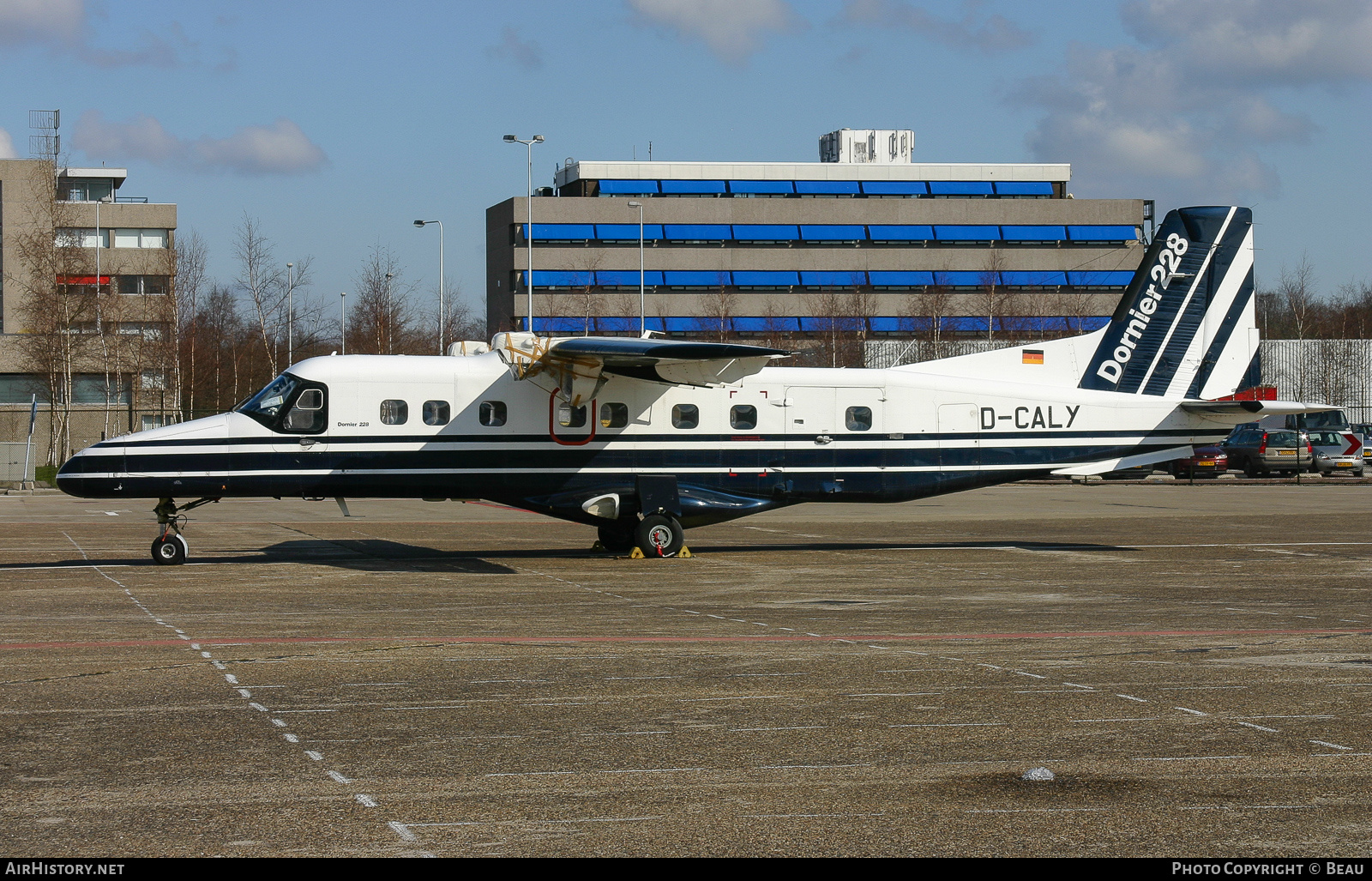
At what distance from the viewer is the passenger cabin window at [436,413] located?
20.9 meters

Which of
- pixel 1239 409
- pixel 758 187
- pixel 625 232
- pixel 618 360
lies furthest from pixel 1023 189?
pixel 618 360

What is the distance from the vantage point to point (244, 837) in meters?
6.46

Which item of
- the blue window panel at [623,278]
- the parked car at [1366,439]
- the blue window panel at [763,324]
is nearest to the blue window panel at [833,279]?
the blue window panel at [763,324]

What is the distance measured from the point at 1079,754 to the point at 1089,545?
55.7 ft

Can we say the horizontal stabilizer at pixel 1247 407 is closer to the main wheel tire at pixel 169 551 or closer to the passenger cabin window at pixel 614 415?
the passenger cabin window at pixel 614 415

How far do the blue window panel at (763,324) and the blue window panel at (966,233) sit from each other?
1422 cm

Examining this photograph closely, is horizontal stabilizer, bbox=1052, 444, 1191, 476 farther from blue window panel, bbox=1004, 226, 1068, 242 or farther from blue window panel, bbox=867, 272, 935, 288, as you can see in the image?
blue window panel, bbox=1004, 226, 1068, 242

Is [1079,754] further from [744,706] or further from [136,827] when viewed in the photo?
[136,827]

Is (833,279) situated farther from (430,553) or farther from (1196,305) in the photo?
(430,553)

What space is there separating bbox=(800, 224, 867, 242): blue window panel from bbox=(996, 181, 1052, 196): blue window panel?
36.4 feet

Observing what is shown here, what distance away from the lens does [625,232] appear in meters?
83.4

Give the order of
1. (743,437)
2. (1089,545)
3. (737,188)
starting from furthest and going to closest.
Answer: (737,188), (1089,545), (743,437)
